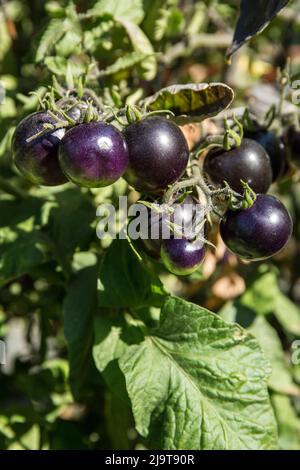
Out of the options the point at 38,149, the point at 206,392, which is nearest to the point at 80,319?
the point at 206,392

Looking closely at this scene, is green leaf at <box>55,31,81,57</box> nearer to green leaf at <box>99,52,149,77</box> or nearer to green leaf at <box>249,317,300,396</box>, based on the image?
green leaf at <box>99,52,149,77</box>

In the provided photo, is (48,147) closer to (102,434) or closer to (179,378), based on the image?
(179,378)

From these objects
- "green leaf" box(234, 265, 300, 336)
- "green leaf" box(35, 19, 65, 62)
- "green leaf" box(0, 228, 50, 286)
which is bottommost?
"green leaf" box(234, 265, 300, 336)

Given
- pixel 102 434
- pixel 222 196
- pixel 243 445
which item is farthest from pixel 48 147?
pixel 102 434

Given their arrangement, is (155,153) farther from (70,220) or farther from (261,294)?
(261,294)

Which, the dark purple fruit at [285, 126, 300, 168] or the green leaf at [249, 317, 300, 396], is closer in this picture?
the dark purple fruit at [285, 126, 300, 168]

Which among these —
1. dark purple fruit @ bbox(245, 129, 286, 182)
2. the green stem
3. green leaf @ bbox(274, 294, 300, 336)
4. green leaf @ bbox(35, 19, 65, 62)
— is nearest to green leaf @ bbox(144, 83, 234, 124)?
dark purple fruit @ bbox(245, 129, 286, 182)

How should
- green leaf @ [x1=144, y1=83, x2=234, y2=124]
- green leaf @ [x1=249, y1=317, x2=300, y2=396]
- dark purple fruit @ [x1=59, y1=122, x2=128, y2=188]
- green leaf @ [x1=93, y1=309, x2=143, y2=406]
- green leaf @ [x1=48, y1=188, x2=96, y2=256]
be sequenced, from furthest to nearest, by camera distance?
1. green leaf @ [x1=249, y1=317, x2=300, y2=396]
2. green leaf @ [x1=48, y1=188, x2=96, y2=256]
3. green leaf @ [x1=93, y1=309, x2=143, y2=406]
4. green leaf @ [x1=144, y1=83, x2=234, y2=124]
5. dark purple fruit @ [x1=59, y1=122, x2=128, y2=188]
